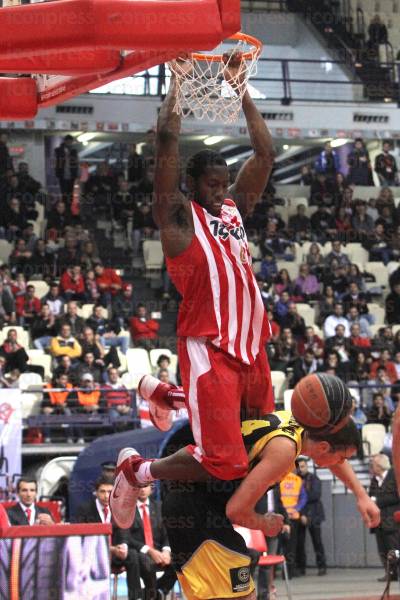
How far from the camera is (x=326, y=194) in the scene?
24906mm

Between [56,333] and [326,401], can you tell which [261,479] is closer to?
[326,401]

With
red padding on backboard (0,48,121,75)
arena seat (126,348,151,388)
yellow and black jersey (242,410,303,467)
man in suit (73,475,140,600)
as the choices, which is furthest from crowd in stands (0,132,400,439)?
yellow and black jersey (242,410,303,467)

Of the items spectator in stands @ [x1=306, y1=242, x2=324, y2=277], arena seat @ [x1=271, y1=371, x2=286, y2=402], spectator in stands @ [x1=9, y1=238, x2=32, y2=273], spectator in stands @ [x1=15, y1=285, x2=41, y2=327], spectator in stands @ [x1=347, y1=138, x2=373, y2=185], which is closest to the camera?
arena seat @ [x1=271, y1=371, x2=286, y2=402]

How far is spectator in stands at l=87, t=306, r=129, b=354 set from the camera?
1850 cm

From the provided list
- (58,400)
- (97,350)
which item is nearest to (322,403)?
(58,400)

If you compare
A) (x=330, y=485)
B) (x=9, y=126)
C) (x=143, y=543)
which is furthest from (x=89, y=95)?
(x=143, y=543)

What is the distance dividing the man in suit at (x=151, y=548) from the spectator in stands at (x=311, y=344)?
7093 millimetres

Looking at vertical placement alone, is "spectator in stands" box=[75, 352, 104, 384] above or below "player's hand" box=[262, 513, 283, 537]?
above

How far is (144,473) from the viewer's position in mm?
5965

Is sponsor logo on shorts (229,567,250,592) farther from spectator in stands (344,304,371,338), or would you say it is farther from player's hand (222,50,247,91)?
spectator in stands (344,304,371,338)

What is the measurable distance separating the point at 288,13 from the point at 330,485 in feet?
47.8

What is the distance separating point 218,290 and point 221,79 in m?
1.38

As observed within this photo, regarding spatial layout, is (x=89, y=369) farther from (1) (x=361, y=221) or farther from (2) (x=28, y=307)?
(1) (x=361, y=221)

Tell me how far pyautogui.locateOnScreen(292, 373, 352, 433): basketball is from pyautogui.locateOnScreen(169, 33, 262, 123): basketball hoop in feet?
5.75
